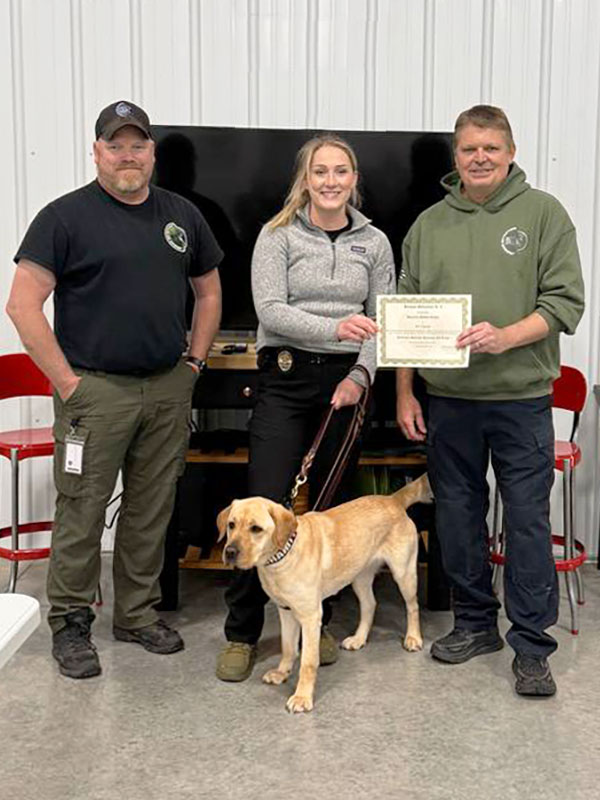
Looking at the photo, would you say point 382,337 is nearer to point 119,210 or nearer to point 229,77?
point 119,210

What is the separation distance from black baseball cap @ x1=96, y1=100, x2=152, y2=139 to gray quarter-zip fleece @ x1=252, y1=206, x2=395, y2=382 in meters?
0.50

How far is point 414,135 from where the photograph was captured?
3.84 m

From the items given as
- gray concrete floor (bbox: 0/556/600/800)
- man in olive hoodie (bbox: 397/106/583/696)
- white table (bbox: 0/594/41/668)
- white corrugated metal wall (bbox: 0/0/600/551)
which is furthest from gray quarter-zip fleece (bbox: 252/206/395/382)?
white table (bbox: 0/594/41/668)

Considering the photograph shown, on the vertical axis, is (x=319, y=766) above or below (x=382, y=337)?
below

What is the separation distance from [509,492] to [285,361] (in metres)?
0.79

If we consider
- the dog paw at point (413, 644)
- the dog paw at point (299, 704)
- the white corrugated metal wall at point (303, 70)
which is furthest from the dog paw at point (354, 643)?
the white corrugated metal wall at point (303, 70)

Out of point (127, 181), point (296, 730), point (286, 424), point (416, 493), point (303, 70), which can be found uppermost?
point (303, 70)

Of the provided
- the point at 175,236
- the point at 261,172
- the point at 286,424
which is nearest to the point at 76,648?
the point at 286,424

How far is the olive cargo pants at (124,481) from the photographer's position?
2.94 m

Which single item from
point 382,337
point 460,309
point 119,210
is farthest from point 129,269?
point 460,309

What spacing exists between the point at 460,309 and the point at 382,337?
25 cm

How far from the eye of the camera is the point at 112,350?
9.52 feet

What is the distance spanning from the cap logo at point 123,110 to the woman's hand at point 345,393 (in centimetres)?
103

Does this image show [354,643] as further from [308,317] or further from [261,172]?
[261,172]
